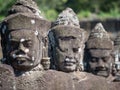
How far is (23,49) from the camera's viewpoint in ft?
29.4

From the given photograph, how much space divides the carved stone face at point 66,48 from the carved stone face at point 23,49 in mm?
787

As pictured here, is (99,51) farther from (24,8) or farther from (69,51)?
(24,8)

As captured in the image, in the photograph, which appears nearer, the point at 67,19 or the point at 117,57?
the point at 67,19

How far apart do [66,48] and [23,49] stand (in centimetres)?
96

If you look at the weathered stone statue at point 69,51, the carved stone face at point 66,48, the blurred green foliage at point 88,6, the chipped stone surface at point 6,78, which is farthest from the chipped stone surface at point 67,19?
the blurred green foliage at point 88,6

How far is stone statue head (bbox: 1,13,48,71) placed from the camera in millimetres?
8953

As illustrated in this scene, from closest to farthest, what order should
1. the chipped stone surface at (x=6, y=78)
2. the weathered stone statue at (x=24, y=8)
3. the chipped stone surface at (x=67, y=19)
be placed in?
the chipped stone surface at (x=6, y=78) → the weathered stone statue at (x=24, y=8) → the chipped stone surface at (x=67, y=19)

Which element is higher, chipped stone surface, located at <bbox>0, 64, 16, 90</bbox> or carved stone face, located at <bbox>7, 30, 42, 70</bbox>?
carved stone face, located at <bbox>7, 30, 42, 70</bbox>

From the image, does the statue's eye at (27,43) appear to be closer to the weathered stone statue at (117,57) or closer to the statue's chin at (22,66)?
the statue's chin at (22,66)

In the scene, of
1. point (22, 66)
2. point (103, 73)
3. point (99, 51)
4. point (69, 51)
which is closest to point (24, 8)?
point (69, 51)

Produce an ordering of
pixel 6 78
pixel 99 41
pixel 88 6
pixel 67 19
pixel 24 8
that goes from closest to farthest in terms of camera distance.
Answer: pixel 6 78 → pixel 24 8 → pixel 67 19 → pixel 99 41 → pixel 88 6

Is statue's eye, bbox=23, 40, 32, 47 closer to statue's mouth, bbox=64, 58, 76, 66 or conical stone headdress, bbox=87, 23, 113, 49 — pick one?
statue's mouth, bbox=64, 58, 76, 66

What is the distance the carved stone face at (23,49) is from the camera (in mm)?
8945

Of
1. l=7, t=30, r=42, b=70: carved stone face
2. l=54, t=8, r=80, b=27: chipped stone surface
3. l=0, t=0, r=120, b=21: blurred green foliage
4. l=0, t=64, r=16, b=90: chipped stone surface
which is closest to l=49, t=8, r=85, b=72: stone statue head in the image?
l=54, t=8, r=80, b=27: chipped stone surface
